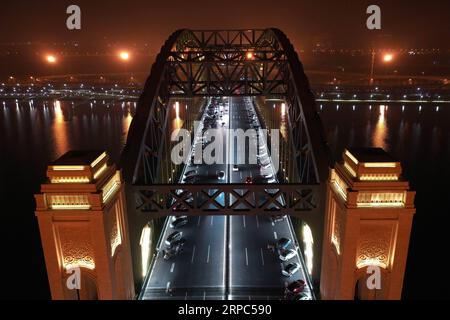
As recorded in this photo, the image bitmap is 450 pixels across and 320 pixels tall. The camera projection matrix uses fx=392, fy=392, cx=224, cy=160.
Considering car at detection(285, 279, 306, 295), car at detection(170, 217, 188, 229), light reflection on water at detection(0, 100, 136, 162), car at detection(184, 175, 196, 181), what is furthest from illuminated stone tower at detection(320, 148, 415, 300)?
light reflection on water at detection(0, 100, 136, 162)

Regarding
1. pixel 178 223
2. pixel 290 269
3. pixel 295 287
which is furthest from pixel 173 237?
pixel 295 287

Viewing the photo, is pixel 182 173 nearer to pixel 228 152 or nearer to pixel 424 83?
pixel 228 152

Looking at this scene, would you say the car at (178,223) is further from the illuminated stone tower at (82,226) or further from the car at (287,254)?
the illuminated stone tower at (82,226)

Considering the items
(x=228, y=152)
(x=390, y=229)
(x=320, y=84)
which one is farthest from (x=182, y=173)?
(x=320, y=84)

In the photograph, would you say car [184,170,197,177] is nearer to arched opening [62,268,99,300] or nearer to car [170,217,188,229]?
car [170,217,188,229]

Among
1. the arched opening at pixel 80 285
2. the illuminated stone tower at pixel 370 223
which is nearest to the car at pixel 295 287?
the illuminated stone tower at pixel 370 223

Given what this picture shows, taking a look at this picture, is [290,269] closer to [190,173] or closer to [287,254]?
[287,254]
